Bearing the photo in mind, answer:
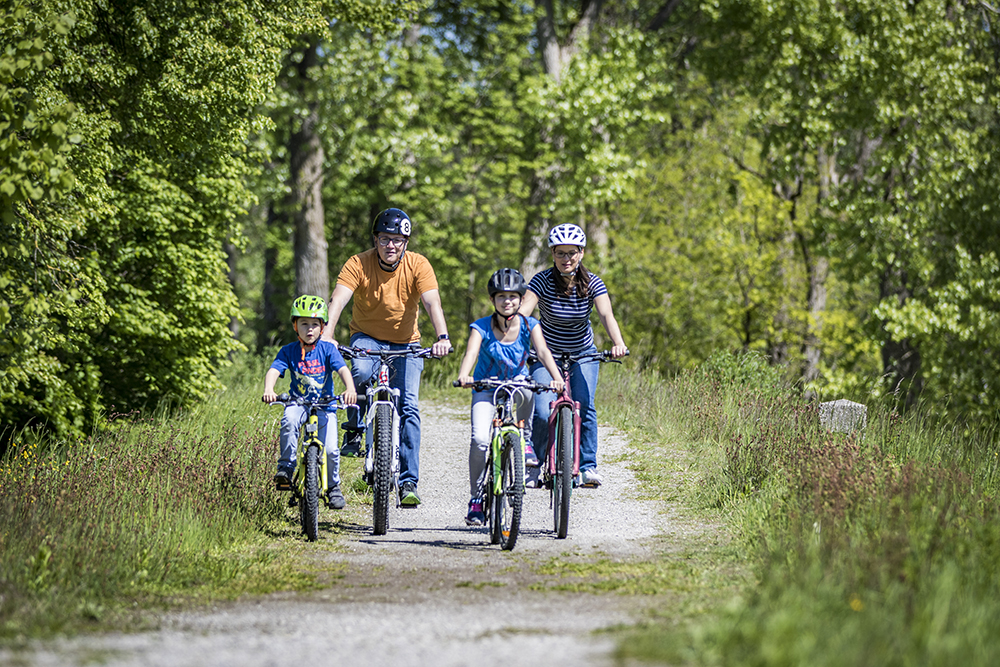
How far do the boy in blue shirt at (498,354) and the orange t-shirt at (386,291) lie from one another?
0.77 metres

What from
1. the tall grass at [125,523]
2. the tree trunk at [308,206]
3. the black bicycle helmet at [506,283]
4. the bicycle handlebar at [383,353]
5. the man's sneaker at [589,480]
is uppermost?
the tree trunk at [308,206]

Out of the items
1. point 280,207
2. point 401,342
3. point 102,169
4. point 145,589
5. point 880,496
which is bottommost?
point 145,589

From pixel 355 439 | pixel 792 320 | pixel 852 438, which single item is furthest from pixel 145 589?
pixel 792 320

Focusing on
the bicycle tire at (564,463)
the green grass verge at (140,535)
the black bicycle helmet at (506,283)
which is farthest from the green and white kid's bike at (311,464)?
the bicycle tire at (564,463)

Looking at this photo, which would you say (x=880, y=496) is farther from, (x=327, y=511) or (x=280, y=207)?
(x=280, y=207)

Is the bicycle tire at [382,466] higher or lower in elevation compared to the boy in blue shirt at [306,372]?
lower

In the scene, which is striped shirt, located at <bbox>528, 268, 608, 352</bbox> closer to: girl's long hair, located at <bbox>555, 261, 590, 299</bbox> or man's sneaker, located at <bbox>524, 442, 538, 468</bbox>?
girl's long hair, located at <bbox>555, 261, 590, 299</bbox>

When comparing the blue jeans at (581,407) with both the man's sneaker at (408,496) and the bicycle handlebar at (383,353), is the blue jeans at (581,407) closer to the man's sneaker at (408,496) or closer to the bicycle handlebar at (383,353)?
the bicycle handlebar at (383,353)

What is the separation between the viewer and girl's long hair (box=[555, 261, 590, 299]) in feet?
26.2

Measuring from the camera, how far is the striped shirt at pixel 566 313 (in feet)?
26.3

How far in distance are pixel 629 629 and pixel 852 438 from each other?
162 inches

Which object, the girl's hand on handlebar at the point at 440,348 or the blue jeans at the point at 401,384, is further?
the blue jeans at the point at 401,384

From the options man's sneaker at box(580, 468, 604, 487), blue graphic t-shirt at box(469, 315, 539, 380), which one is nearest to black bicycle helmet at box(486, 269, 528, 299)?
blue graphic t-shirt at box(469, 315, 539, 380)

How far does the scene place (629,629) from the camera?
4879 millimetres
